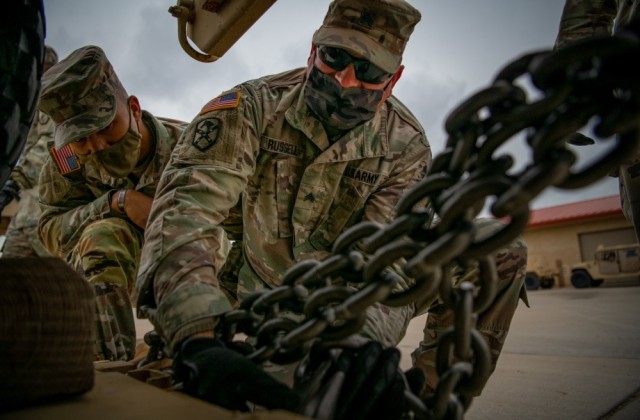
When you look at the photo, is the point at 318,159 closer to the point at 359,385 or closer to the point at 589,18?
the point at 359,385

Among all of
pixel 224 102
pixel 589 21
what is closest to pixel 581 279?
pixel 589 21

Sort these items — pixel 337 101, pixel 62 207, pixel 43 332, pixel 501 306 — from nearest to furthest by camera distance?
pixel 43 332 < pixel 501 306 < pixel 337 101 < pixel 62 207

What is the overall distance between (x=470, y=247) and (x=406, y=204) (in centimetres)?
9

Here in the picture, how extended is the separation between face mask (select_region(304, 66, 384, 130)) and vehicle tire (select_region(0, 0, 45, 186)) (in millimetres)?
987

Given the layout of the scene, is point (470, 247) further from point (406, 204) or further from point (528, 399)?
point (528, 399)

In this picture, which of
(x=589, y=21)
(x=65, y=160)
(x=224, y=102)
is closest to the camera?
(x=224, y=102)

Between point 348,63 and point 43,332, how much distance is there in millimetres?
1269

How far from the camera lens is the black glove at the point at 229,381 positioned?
594 mm

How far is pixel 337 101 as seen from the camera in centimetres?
162

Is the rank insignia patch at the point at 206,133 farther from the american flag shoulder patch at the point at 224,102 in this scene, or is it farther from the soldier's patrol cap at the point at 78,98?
the soldier's patrol cap at the point at 78,98

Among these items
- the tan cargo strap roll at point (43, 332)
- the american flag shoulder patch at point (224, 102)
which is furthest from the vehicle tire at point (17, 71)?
the american flag shoulder patch at point (224, 102)

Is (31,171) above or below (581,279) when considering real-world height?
above

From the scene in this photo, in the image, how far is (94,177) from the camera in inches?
93.2

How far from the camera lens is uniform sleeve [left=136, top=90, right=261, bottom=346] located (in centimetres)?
92
